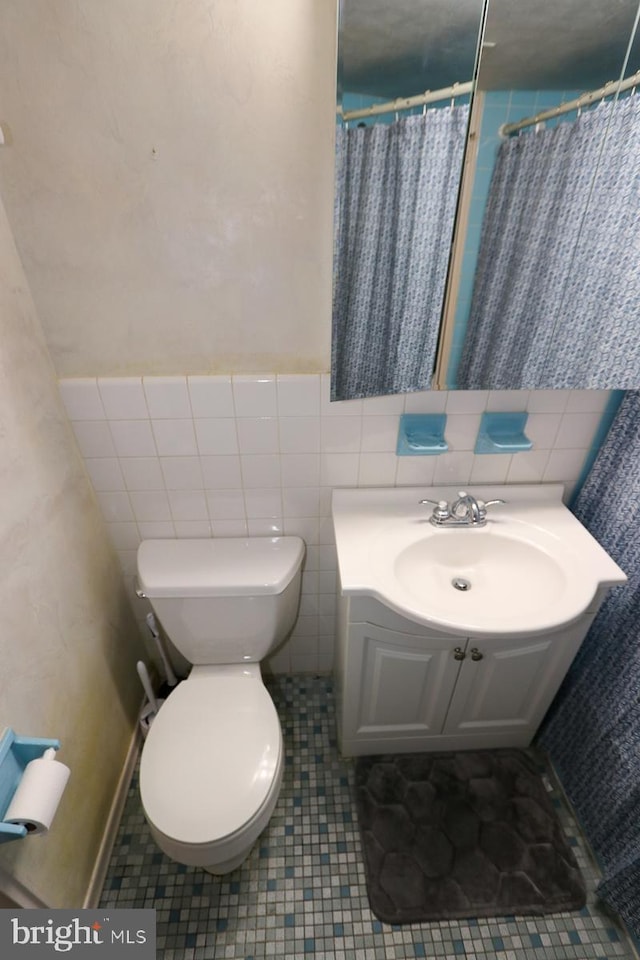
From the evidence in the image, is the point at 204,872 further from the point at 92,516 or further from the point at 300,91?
the point at 300,91

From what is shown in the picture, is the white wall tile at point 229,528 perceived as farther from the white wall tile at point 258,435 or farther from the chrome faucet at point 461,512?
the chrome faucet at point 461,512

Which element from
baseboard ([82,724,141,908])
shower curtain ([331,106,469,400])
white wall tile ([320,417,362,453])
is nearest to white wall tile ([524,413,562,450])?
shower curtain ([331,106,469,400])

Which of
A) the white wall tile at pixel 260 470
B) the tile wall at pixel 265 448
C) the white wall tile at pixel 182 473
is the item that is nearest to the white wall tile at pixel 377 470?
the tile wall at pixel 265 448

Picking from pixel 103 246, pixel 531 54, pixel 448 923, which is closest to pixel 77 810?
pixel 448 923

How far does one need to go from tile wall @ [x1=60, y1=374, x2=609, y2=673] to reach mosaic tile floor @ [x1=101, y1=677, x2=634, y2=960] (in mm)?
849

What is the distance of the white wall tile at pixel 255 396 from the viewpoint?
45.3 inches

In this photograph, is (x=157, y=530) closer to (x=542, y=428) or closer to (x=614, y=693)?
(x=542, y=428)

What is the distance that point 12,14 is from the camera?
79 centimetres

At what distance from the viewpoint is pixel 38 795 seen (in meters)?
0.85

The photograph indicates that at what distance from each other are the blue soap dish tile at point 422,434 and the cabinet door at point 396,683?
1.63 feet

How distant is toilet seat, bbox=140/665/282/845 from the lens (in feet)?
3.41

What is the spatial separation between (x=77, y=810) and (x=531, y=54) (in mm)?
2053

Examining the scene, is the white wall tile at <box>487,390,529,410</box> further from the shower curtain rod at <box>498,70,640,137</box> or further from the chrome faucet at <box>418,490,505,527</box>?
the shower curtain rod at <box>498,70,640,137</box>

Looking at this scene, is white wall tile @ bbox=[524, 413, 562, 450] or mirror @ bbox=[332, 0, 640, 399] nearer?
mirror @ bbox=[332, 0, 640, 399]
